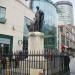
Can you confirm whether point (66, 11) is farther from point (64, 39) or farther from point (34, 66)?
point (34, 66)

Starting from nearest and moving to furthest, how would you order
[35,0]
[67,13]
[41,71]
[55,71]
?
1. [41,71]
2. [55,71]
3. [35,0]
4. [67,13]

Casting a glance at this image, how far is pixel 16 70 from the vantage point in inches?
669

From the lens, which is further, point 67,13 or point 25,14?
point 67,13

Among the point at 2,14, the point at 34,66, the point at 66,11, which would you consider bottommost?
the point at 34,66

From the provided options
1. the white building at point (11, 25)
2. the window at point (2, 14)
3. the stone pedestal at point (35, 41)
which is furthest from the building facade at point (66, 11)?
the stone pedestal at point (35, 41)

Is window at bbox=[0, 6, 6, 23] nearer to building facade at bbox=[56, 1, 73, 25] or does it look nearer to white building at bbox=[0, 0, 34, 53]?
white building at bbox=[0, 0, 34, 53]

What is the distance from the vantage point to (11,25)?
1631 inches

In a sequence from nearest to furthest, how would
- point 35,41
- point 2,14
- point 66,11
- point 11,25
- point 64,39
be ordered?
point 35,41 < point 2,14 < point 11,25 < point 64,39 < point 66,11

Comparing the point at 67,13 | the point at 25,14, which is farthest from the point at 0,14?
the point at 67,13

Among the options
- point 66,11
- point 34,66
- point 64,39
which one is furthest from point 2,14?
point 66,11

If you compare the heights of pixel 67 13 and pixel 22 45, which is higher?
Result: pixel 67 13

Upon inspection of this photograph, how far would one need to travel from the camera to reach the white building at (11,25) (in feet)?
129

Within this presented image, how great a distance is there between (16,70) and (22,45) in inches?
1114

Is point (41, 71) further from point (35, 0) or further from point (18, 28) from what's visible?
point (35, 0)
